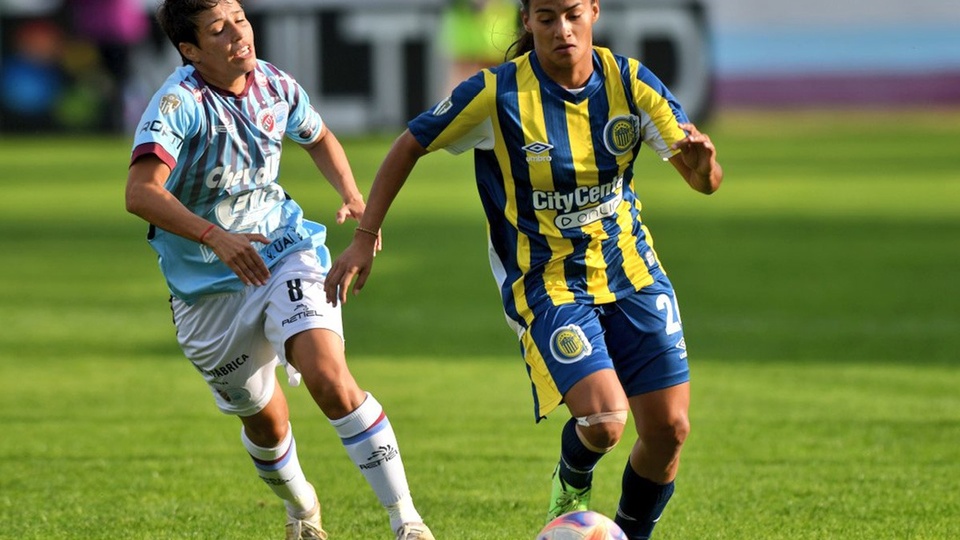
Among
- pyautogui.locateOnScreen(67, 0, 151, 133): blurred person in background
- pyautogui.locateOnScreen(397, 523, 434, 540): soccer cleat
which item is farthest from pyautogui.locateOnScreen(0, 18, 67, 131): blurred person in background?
pyautogui.locateOnScreen(397, 523, 434, 540): soccer cleat

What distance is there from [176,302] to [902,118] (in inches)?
1553

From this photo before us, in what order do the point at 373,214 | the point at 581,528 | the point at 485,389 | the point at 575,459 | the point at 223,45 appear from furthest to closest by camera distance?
the point at 485,389
the point at 223,45
the point at 575,459
the point at 373,214
the point at 581,528

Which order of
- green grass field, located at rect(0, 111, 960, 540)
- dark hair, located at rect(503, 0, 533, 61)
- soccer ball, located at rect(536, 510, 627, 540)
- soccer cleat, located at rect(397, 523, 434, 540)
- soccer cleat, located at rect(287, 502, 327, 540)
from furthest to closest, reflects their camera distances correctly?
green grass field, located at rect(0, 111, 960, 540) → soccer cleat, located at rect(287, 502, 327, 540) → dark hair, located at rect(503, 0, 533, 61) → soccer cleat, located at rect(397, 523, 434, 540) → soccer ball, located at rect(536, 510, 627, 540)

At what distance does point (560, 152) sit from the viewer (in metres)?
5.41

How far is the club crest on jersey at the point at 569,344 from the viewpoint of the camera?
5.27 metres

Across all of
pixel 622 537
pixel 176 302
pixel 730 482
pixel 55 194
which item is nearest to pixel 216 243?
pixel 176 302

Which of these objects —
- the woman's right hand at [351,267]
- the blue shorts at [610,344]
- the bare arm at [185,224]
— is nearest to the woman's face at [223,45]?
the bare arm at [185,224]

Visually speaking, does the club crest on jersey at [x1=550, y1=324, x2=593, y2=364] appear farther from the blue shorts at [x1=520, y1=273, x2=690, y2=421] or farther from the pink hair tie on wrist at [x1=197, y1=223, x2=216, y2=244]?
the pink hair tie on wrist at [x1=197, y1=223, x2=216, y2=244]

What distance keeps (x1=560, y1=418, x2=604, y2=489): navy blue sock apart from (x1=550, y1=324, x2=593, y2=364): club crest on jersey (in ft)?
0.81

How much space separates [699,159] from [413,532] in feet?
5.50

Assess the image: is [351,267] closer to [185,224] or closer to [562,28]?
[185,224]

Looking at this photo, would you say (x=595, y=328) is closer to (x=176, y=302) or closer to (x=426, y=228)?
(x=176, y=302)

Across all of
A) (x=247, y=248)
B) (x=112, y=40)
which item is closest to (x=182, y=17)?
(x=247, y=248)

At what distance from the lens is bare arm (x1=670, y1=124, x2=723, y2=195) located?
17.0 ft
